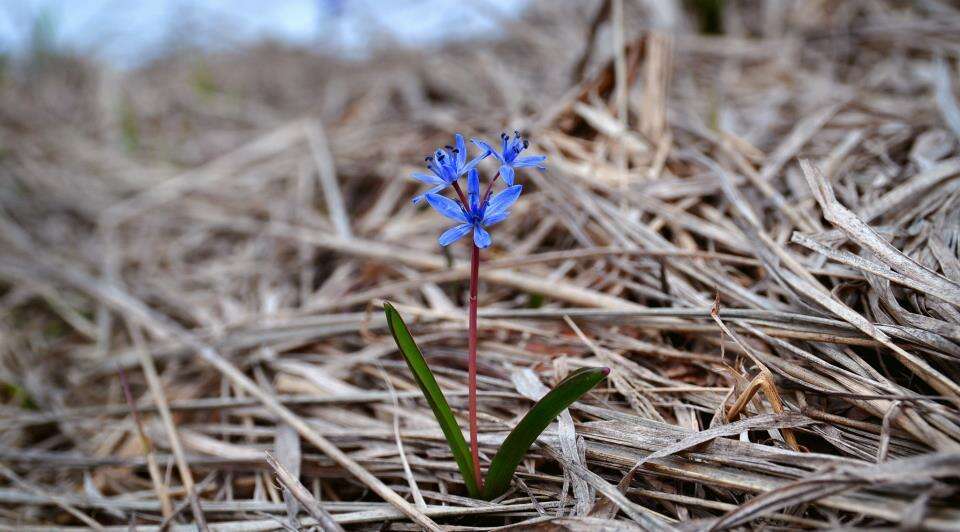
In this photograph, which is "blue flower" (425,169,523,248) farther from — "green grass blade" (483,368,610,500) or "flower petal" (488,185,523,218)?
"green grass blade" (483,368,610,500)

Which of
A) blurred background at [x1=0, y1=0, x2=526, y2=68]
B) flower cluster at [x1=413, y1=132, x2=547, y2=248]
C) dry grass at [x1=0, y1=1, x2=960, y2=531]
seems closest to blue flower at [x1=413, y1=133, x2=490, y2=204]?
flower cluster at [x1=413, y1=132, x2=547, y2=248]

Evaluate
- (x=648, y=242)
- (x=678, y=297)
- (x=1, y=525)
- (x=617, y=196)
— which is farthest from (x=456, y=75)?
(x=1, y=525)

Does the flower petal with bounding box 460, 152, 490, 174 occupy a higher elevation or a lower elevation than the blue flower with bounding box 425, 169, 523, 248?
higher

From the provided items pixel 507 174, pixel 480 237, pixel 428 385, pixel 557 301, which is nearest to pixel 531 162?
pixel 507 174

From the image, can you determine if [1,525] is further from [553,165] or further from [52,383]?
[553,165]

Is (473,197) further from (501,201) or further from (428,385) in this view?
(428,385)
